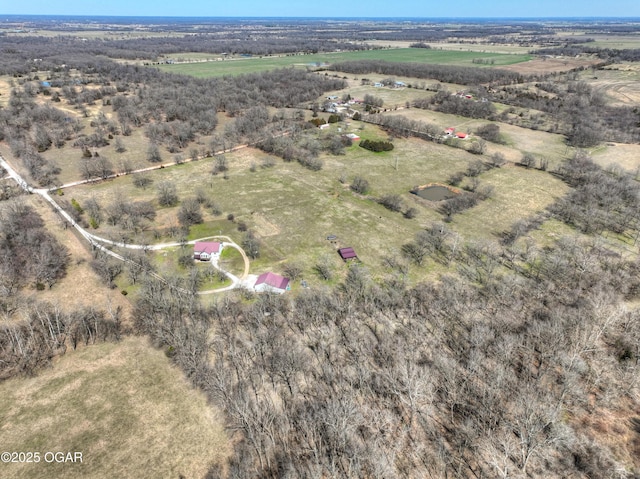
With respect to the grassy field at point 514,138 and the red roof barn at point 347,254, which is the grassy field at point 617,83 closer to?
the grassy field at point 514,138

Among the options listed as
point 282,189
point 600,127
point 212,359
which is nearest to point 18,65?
point 282,189

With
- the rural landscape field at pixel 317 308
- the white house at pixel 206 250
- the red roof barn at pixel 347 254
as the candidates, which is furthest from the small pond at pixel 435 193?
the white house at pixel 206 250

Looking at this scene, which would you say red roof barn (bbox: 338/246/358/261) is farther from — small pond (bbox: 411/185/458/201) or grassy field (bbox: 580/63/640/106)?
grassy field (bbox: 580/63/640/106)

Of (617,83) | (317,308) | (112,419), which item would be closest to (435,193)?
(317,308)

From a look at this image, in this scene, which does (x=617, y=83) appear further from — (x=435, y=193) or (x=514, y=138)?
(x=435, y=193)

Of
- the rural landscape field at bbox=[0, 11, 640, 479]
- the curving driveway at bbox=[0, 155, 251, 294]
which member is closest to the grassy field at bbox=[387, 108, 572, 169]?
the rural landscape field at bbox=[0, 11, 640, 479]
